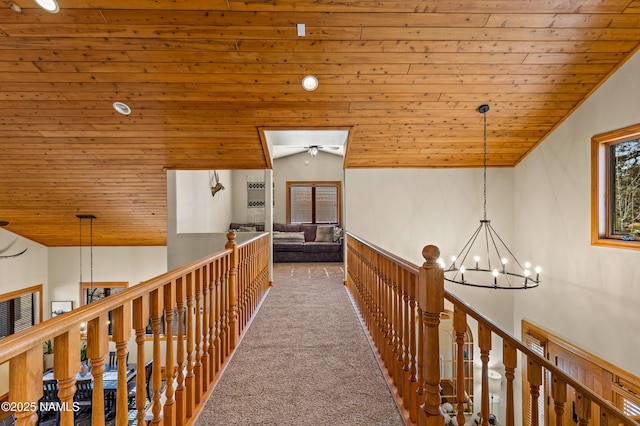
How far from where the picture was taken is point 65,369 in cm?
98

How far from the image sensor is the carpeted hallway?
1952 millimetres

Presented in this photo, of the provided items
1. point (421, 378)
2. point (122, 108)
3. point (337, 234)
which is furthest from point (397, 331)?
point (337, 234)

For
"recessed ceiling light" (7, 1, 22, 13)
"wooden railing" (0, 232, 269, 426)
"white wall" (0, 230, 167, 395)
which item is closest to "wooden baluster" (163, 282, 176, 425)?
"wooden railing" (0, 232, 269, 426)

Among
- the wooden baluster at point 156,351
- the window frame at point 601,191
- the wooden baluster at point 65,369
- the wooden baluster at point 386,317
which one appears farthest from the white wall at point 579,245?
the wooden baluster at point 65,369

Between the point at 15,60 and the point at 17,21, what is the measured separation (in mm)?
507

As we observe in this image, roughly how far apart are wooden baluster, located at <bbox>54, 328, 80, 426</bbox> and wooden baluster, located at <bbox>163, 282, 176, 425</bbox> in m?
0.63

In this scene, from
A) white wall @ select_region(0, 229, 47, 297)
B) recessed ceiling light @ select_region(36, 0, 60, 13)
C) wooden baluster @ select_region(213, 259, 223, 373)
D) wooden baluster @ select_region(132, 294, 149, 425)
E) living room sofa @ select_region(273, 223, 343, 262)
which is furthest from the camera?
living room sofa @ select_region(273, 223, 343, 262)

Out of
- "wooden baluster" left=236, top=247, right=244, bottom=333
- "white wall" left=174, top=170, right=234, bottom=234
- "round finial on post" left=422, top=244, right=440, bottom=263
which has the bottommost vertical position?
"wooden baluster" left=236, top=247, right=244, bottom=333

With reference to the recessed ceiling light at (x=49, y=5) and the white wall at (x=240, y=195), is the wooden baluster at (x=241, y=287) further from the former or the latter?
the white wall at (x=240, y=195)

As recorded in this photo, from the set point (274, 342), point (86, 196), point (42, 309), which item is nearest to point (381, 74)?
point (274, 342)

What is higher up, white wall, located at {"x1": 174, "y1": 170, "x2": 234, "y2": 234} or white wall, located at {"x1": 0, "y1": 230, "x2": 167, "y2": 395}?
white wall, located at {"x1": 174, "y1": 170, "x2": 234, "y2": 234}

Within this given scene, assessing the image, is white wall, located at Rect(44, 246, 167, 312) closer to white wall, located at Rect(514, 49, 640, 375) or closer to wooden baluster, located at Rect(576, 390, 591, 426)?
white wall, located at Rect(514, 49, 640, 375)

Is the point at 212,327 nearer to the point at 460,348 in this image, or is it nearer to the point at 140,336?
the point at 140,336

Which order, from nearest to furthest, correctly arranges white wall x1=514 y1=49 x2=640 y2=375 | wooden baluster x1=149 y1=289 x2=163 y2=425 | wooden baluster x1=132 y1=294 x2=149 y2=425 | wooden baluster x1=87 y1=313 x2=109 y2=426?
wooden baluster x1=87 y1=313 x2=109 y2=426 < wooden baluster x1=132 y1=294 x2=149 y2=425 < wooden baluster x1=149 y1=289 x2=163 y2=425 < white wall x1=514 y1=49 x2=640 y2=375
